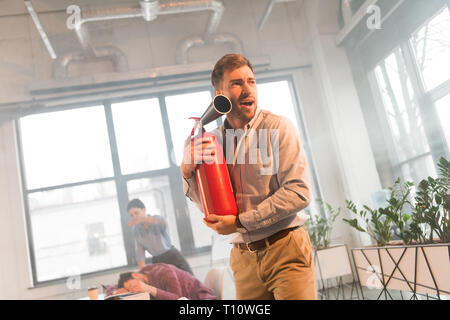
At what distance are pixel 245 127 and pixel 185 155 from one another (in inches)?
8.5

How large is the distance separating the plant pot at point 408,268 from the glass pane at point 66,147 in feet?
8.46

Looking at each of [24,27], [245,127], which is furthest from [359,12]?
[24,27]

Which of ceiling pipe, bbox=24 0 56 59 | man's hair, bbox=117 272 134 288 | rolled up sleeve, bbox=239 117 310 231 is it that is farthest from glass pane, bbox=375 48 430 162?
ceiling pipe, bbox=24 0 56 59

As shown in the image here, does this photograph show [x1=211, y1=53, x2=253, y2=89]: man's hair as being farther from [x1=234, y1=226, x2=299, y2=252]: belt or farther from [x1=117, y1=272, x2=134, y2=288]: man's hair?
[x1=117, y1=272, x2=134, y2=288]: man's hair

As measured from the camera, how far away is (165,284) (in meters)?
2.68

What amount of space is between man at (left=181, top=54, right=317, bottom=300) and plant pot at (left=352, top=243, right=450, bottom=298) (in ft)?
3.41

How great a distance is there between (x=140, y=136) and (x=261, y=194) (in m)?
2.79

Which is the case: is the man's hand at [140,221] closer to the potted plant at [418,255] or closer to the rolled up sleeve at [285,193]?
the potted plant at [418,255]

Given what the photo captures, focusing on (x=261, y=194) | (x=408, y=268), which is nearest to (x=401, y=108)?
(x=408, y=268)

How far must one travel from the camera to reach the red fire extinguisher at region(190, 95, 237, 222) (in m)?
1.14

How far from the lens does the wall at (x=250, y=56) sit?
293 centimetres

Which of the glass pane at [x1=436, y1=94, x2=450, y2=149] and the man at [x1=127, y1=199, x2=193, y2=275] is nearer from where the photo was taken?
the glass pane at [x1=436, y1=94, x2=450, y2=149]

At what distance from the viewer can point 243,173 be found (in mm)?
1187

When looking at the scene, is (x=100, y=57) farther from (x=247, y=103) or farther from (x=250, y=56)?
(x=247, y=103)
